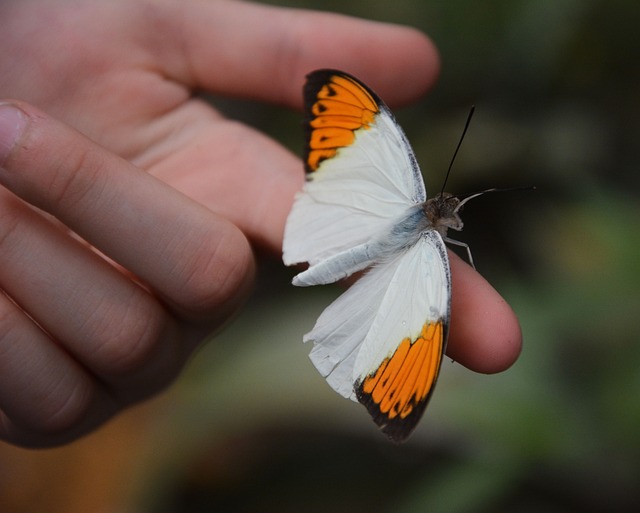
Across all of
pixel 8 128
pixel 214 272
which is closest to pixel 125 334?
pixel 214 272

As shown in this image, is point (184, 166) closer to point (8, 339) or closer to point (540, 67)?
point (8, 339)

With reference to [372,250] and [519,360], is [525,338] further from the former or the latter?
[372,250]

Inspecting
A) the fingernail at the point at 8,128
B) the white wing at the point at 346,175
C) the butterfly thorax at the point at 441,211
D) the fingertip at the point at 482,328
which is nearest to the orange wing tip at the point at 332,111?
the white wing at the point at 346,175

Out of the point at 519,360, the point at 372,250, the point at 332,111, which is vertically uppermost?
the point at 332,111

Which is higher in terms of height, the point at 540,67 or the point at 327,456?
the point at 540,67

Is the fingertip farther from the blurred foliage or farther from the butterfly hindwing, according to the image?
the blurred foliage

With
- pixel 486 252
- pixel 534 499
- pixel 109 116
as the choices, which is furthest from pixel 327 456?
pixel 109 116

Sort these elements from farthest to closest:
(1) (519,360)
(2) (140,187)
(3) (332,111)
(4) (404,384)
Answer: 1. (1) (519,360)
2. (3) (332,111)
3. (2) (140,187)
4. (4) (404,384)

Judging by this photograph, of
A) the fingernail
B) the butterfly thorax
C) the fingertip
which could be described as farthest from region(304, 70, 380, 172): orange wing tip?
the fingernail
